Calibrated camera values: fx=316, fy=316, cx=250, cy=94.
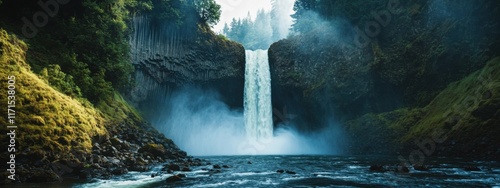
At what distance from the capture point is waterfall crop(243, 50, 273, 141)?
4369 cm

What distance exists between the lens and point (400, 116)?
31859 mm

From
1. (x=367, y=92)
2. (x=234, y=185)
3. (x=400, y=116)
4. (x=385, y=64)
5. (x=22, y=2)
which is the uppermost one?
(x=22, y=2)

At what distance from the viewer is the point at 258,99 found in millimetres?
44938

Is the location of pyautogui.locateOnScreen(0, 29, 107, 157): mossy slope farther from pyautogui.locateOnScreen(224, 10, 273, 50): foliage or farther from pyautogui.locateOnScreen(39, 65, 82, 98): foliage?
pyautogui.locateOnScreen(224, 10, 273, 50): foliage

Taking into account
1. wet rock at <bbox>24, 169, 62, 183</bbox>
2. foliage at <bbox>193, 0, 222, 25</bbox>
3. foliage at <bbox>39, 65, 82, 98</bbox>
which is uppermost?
Answer: foliage at <bbox>193, 0, 222, 25</bbox>

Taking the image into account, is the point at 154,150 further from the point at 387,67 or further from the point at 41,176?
the point at 387,67

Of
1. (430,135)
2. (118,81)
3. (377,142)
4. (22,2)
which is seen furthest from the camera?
(377,142)

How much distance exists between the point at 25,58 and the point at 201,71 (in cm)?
2497

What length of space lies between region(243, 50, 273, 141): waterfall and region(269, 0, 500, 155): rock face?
1.34m

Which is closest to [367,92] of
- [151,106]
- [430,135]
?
[430,135]

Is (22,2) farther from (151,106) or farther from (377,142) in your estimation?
(377,142)

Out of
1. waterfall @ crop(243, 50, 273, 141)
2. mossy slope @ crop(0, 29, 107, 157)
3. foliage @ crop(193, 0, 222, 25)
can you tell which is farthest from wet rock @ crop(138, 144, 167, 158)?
foliage @ crop(193, 0, 222, 25)

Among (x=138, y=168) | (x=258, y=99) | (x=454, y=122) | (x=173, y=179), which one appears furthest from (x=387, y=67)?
(x=173, y=179)

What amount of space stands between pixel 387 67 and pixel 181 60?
25.2 m
